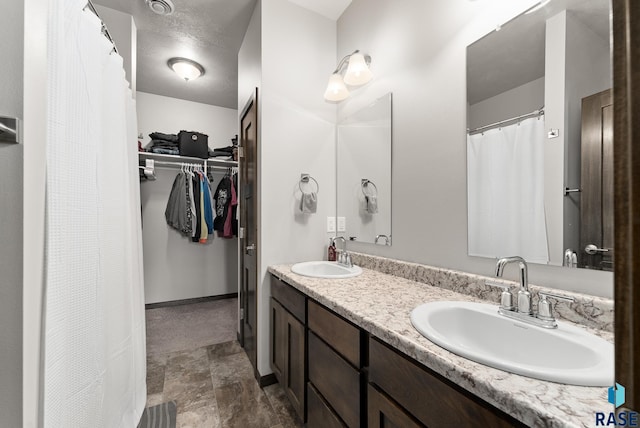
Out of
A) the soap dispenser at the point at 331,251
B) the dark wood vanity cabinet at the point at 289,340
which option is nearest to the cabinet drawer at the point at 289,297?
the dark wood vanity cabinet at the point at 289,340

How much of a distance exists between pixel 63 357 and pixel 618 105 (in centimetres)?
138

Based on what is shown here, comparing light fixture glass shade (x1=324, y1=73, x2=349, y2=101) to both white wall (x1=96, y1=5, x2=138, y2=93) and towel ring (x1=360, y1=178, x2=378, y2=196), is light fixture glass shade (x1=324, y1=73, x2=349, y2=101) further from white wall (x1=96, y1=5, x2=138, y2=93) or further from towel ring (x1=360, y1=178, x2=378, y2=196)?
white wall (x1=96, y1=5, x2=138, y2=93)

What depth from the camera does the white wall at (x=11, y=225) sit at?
65cm

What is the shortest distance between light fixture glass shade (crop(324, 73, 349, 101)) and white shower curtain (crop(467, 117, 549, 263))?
1.02m

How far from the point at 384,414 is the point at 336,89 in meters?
1.82

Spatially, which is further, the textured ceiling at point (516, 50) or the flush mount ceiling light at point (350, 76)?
the flush mount ceiling light at point (350, 76)

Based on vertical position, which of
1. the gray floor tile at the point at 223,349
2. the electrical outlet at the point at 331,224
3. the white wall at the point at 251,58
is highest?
the white wall at the point at 251,58

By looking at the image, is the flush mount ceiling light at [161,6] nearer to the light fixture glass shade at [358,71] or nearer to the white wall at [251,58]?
the white wall at [251,58]

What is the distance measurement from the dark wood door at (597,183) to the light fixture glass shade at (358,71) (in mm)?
1159

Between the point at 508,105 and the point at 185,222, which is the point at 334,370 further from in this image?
the point at 185,222

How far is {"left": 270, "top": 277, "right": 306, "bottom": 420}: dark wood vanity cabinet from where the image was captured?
4.29ft

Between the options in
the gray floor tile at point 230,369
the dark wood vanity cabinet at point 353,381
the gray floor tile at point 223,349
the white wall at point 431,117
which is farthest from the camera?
the gray floor tile at point 223,349

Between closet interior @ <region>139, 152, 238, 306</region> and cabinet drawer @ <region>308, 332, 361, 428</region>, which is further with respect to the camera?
closet interior @ <region>139, 152, 238, 306</region>

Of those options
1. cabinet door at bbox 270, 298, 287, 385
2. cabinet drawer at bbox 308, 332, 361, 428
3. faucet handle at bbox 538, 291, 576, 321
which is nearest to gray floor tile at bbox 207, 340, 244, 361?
cabinet door at bbox 270, 298, 287, 385
